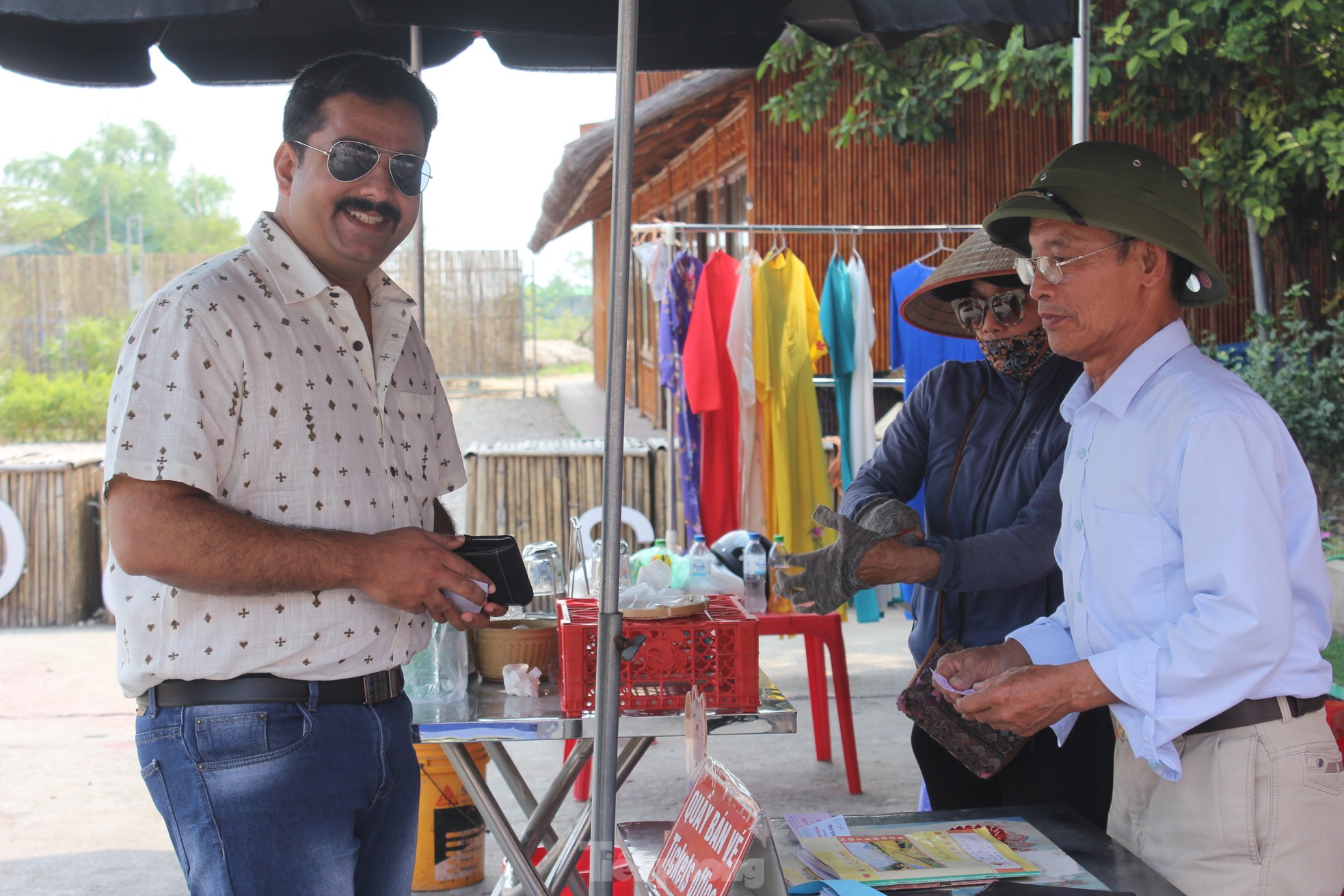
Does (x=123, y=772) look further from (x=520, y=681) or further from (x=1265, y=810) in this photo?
(x=1265, y=810)

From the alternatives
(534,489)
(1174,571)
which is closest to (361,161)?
(1174,571)

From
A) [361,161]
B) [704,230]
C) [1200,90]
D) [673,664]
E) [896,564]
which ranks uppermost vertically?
[1200,90]


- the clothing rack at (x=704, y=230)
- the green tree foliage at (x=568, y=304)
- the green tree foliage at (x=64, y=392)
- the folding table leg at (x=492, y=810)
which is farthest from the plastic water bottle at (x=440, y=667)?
the green tree foliage at (x=568, y=304)

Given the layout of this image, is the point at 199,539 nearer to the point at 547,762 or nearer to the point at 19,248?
the point at 547,762

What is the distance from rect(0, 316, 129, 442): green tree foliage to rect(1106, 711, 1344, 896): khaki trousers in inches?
626

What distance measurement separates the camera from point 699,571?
4.33 m

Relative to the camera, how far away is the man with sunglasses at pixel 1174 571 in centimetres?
165

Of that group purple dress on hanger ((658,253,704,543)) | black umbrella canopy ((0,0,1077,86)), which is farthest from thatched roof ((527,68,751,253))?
black umbrella canopy ((0,0,1077,86))

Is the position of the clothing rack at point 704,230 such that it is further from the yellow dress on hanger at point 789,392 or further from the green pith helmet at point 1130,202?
the green pith helmet at point 1130,202

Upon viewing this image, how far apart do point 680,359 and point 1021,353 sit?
360 centimetres

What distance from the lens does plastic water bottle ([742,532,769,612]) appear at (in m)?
4.57

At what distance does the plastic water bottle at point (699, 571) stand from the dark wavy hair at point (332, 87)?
7.88 feet

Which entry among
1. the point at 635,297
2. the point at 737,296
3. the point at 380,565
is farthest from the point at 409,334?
the point at 635,297

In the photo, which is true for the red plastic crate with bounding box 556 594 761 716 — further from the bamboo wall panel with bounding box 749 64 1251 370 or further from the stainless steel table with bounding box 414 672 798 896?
the bamboo wall panel with bounding box 749 64 1251 370
